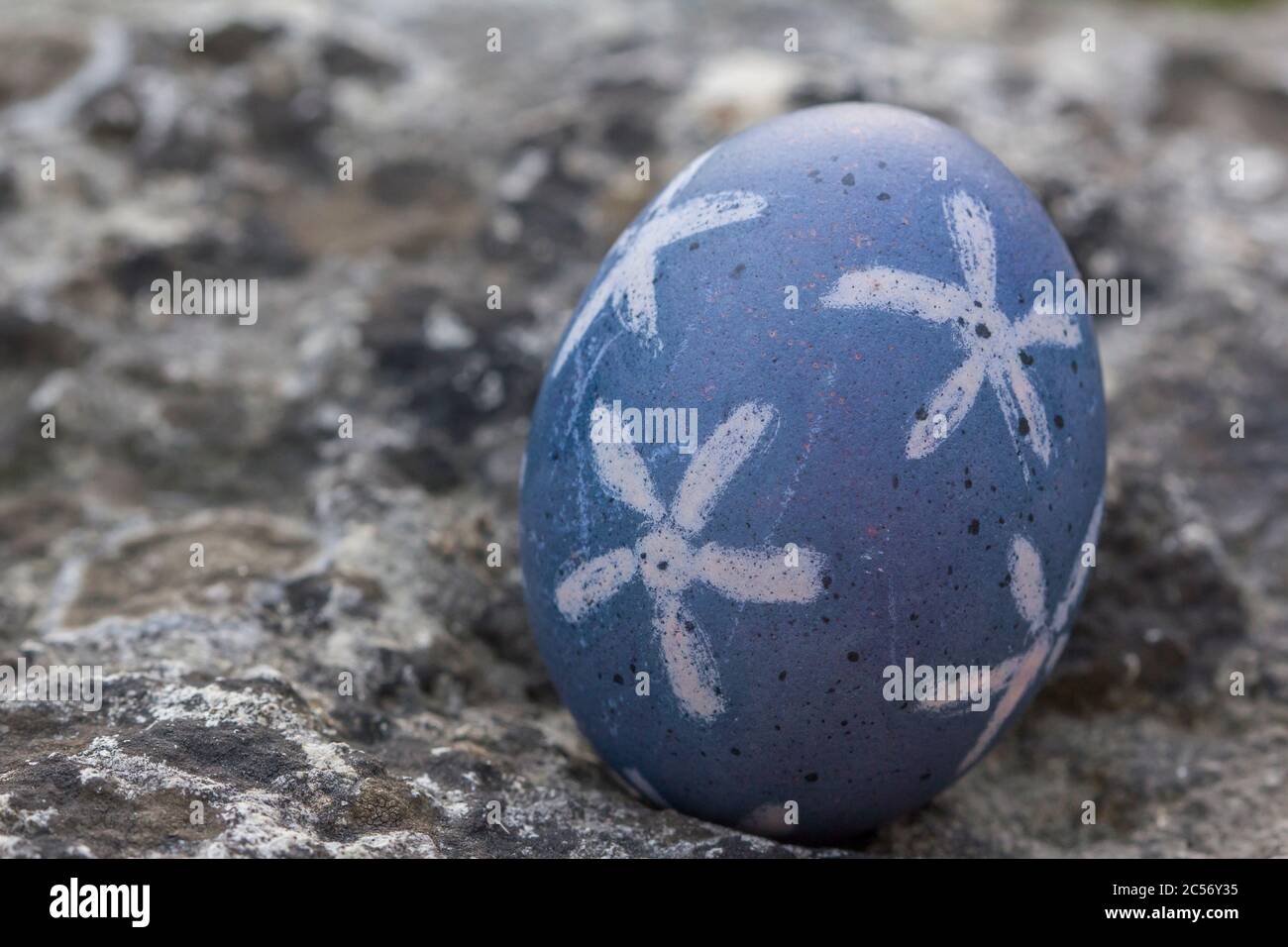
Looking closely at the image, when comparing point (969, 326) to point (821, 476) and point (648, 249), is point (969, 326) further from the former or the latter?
point (648, 249)

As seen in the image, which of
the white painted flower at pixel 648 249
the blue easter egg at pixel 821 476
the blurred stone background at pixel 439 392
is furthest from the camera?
the blurred stone background at pixel 439 392

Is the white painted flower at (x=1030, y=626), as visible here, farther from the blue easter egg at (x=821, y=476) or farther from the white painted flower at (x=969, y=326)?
the white painted flower at (x=969, y=326)

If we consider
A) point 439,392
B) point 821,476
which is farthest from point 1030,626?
point 439,392

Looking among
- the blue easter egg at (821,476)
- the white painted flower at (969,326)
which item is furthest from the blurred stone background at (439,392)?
the white painted flower at (969,326)

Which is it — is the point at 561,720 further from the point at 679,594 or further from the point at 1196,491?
the point at 1196,491
